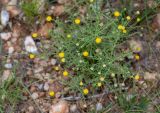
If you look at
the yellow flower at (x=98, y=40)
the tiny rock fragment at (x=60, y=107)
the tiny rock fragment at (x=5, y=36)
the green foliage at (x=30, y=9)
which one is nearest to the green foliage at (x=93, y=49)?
the yellow flower at (x=98, y=40)

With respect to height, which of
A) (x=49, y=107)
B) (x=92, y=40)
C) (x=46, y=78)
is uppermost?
(x=92, y=40)

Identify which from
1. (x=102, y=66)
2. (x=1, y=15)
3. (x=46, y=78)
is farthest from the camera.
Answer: (x=1, y=15)

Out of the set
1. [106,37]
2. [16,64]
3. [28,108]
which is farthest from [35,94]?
[106,37]

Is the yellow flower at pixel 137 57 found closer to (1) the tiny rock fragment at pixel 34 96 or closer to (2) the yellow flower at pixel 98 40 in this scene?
(2) the yellow flower at pixel 98 40

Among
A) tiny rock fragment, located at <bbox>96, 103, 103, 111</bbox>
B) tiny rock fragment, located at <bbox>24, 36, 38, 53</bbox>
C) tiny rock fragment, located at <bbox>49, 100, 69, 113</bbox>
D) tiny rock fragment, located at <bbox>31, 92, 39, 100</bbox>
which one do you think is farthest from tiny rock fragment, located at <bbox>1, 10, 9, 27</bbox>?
tiny rock fragment, located at <bbox>96, 103, 103, 111</bbox>

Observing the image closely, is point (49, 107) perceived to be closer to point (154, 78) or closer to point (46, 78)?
point (46, 78)

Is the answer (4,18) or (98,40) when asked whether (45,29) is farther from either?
(98,40)

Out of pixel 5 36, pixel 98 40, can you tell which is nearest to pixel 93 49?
pixel 98 40
